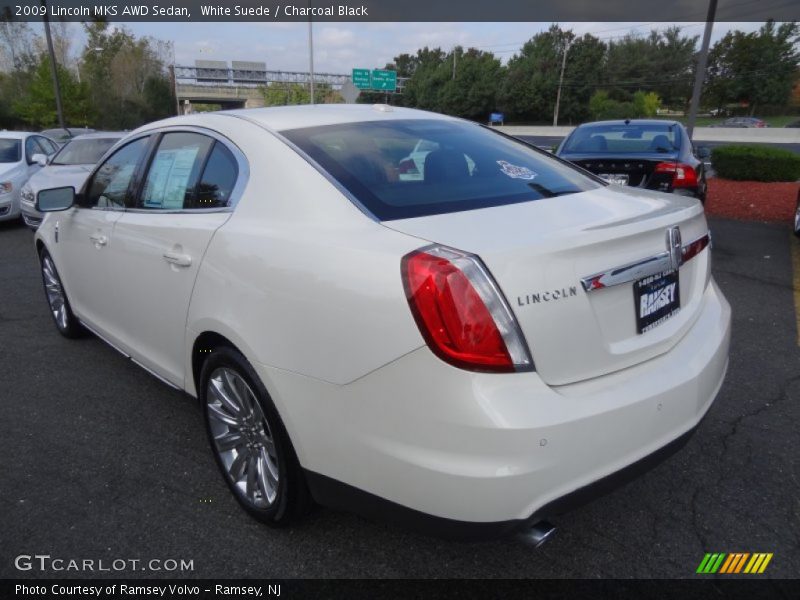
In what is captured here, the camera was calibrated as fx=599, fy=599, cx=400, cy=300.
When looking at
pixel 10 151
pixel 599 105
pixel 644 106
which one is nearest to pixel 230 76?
pixel 599 105

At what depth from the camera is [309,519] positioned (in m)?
2.46

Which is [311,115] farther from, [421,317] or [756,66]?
[756,66]

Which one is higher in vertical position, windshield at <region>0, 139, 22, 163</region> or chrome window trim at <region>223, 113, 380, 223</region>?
chrome window trim at <region>223, 113, 380, 223</region>

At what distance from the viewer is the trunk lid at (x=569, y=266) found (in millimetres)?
1732

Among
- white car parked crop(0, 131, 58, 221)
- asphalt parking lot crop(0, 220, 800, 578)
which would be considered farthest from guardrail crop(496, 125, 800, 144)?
asphalt parking lot crop(0, 220, 800, 578)

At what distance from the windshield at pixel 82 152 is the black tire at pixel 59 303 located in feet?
18.9

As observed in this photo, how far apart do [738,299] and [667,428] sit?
13.6 ft

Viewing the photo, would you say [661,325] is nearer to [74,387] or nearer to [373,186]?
[373,186]

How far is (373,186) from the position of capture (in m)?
2.21

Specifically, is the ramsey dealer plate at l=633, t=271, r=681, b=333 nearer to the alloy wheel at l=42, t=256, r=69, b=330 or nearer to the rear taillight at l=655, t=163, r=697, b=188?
the alloy wheel at l=42, t=256, r=69, b=330

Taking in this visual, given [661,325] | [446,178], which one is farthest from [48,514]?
[661,325]

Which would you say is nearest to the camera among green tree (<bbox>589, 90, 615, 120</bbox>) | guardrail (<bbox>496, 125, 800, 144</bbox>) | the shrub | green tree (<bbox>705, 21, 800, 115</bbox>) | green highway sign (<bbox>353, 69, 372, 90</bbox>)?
the shrub

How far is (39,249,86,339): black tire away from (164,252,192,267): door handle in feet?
6.81

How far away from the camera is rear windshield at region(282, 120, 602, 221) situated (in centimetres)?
216
